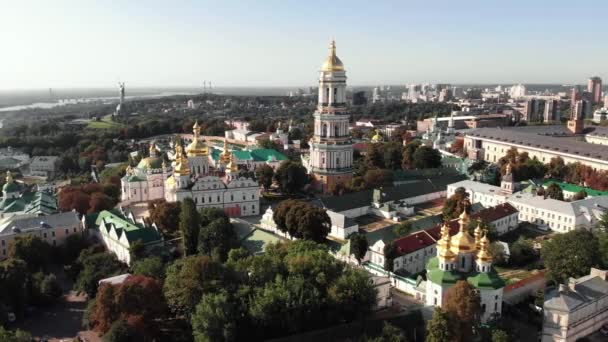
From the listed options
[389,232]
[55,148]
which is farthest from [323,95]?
[55,148]

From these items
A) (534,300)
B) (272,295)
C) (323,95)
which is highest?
(323,95)

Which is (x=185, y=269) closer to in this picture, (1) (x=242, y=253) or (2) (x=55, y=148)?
(1) (x=242, y=253)

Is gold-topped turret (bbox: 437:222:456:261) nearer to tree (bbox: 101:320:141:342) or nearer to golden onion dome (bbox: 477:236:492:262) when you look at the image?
golden onion dome (bbox: 477:236:492:262)

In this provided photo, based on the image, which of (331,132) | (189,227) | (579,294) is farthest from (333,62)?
(579,294)

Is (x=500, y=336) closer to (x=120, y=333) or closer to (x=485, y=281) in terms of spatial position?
(x=485, y=281)

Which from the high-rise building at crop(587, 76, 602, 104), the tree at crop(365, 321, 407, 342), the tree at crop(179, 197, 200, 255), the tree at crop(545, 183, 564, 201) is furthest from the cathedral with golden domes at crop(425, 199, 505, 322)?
the high-rise building at crop(587, 76, 602, 104)
